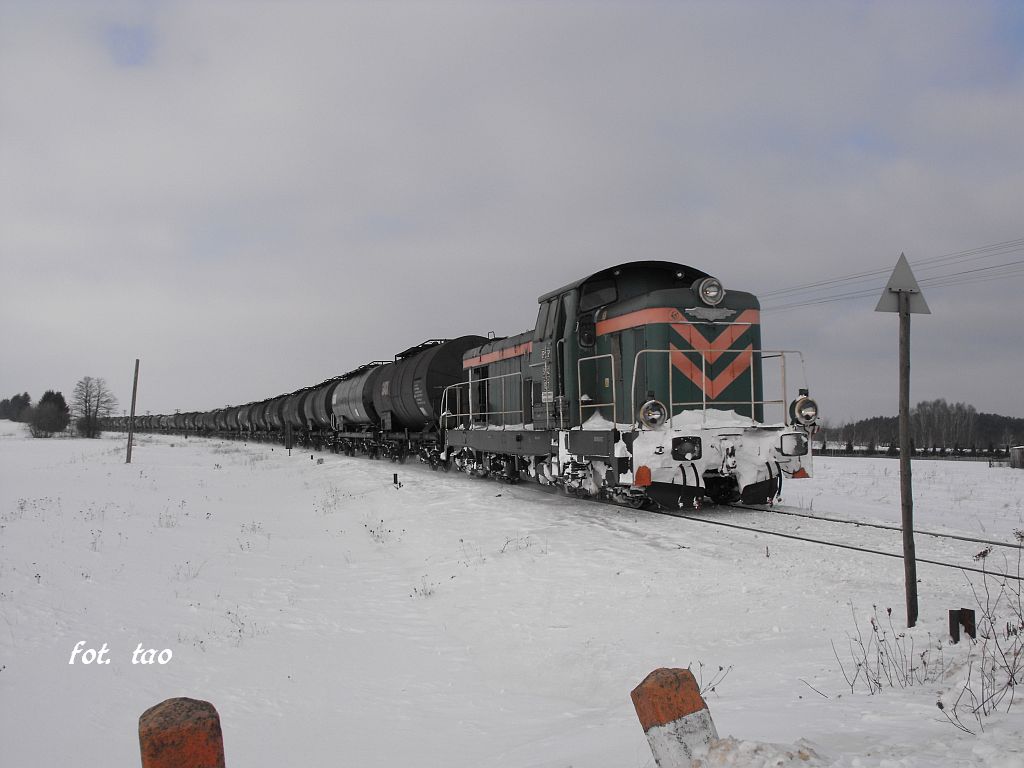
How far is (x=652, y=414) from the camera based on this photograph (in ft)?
30.9

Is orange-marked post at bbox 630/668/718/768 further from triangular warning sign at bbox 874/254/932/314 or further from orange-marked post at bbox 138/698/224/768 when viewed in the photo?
triangular warning sign at bbox 874/254/932/314

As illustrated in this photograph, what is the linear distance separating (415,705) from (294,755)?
0.99 metres

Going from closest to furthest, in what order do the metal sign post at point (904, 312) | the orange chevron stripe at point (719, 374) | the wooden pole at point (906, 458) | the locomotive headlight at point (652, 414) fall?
the wooden pole at point (906, 458)
the metal sign post at point (904, 312)
the locomotive headlight at point (652, 414)
the orange chevron stripe at point (719, 374)

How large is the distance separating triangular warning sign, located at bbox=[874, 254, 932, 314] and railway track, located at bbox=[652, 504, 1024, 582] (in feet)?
8.80

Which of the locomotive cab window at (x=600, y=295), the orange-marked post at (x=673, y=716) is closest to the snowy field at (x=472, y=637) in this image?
the orange-marked post at (x=673, y=716)

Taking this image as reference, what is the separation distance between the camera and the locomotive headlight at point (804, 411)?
1027 cm

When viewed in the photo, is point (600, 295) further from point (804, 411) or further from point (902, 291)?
point (902, 291)

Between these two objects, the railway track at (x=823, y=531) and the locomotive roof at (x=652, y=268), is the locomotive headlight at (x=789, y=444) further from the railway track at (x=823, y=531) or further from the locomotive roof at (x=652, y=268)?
the locomotive roof at (x=652, y=268)

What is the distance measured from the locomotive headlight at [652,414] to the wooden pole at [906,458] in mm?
4175

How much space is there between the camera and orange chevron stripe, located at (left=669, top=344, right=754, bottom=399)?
10414 mm

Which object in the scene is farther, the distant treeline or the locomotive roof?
the distant treeline

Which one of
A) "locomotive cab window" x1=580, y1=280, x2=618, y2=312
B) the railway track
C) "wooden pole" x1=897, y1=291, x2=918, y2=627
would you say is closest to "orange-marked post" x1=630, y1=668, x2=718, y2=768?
"wooden pole" x1=897, y1=291, x2=918, y2=627

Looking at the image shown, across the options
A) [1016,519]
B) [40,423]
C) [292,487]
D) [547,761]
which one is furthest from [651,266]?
[40,423]

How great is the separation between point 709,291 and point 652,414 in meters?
2.43
